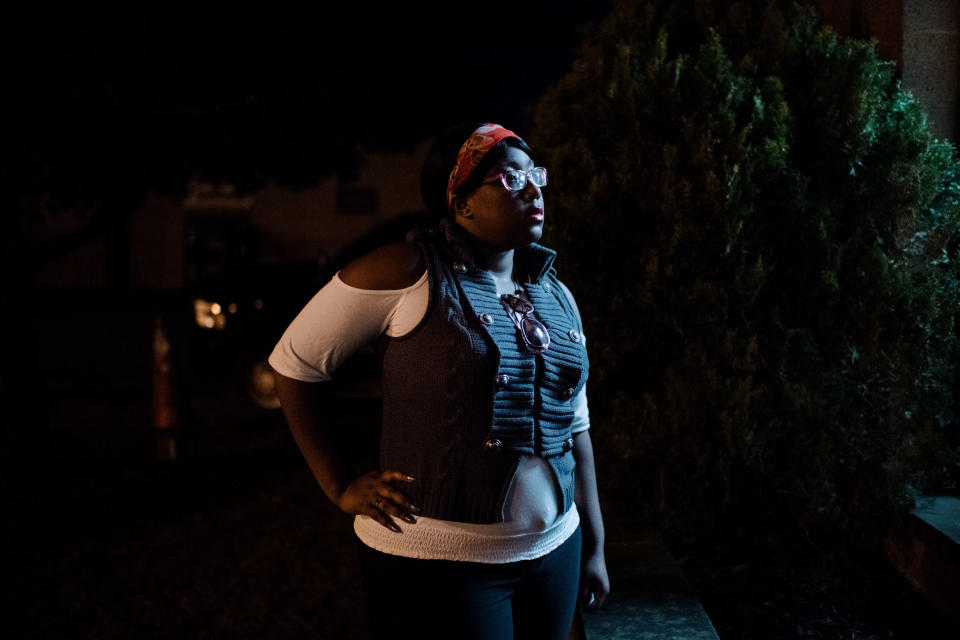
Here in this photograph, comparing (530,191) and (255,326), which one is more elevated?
(530,191)

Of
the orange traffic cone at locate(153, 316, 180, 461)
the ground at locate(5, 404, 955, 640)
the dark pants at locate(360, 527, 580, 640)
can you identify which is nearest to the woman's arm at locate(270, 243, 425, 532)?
the dark pants at locate(360, 527, 580, 640)

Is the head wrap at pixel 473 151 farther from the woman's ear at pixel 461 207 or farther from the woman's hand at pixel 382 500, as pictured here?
the woman's hand at pixel 382 500

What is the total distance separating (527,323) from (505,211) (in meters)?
0.27

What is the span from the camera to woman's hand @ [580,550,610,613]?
2.46 metres

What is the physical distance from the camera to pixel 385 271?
2.05 meters

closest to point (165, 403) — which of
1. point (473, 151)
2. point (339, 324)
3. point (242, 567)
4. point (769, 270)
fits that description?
point (242, 567)

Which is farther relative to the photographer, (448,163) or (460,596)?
(448,163)

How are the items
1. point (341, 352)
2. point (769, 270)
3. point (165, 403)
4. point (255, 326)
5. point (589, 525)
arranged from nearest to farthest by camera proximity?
point (341, 352) → point (589, 525) → point (769, 270) → point (165, 403) → point (255, 326)

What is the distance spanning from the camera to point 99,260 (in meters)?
26.3

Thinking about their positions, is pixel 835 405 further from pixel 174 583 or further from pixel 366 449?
pixel 366 449

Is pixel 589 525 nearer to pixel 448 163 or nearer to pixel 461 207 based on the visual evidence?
pixel 461 207

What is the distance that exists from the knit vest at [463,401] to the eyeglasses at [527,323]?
0.02 m

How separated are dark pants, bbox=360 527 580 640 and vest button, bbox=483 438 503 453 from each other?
10.4 inches

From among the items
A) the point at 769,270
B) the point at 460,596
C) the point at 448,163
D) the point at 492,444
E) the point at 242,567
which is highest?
the point at 448,163
